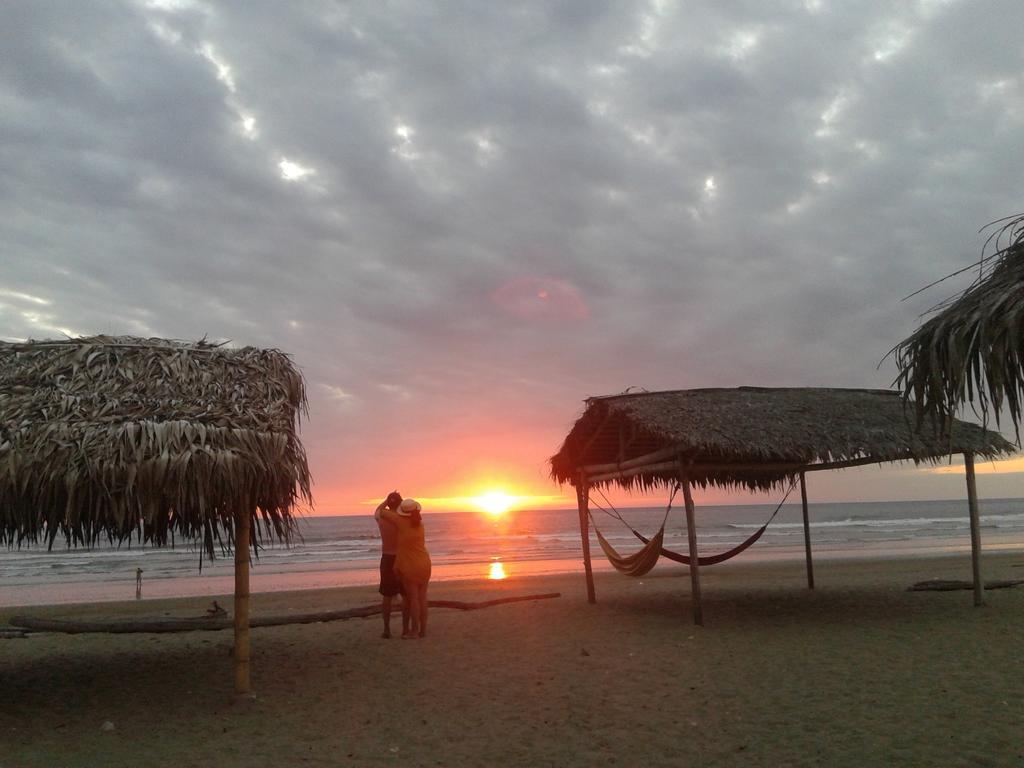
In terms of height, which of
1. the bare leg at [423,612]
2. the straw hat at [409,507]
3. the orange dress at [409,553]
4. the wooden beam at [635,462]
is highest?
the wooden beam at [635,462]

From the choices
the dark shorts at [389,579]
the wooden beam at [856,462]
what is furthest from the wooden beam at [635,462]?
the dark shorts at [389,579]

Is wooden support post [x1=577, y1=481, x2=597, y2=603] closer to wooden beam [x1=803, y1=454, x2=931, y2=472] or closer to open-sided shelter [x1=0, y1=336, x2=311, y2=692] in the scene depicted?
wooden beam [x1=803, y1=454, x2=931, y2=472]

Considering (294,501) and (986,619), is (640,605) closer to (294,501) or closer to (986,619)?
(986,619)

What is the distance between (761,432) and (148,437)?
5.09 meters

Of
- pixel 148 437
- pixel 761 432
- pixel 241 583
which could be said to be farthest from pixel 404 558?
pixel 761 432

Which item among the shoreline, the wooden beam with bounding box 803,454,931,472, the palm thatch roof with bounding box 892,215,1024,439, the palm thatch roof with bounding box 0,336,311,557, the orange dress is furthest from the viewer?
the shoreline

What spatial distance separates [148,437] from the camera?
428cm

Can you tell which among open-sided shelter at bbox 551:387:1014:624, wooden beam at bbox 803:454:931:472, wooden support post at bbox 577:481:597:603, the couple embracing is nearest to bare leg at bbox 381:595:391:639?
the couple embracing

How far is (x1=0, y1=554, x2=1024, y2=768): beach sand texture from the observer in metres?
3.74

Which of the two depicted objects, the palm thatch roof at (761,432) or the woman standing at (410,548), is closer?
the woman standing at (410,548)

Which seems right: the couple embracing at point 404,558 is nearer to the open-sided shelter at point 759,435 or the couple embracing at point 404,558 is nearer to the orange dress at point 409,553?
the orange dress at point 409,553

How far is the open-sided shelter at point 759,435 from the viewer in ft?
22.5

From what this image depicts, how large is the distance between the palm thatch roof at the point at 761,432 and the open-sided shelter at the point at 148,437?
11.3 feet

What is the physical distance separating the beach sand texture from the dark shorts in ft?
1.51
